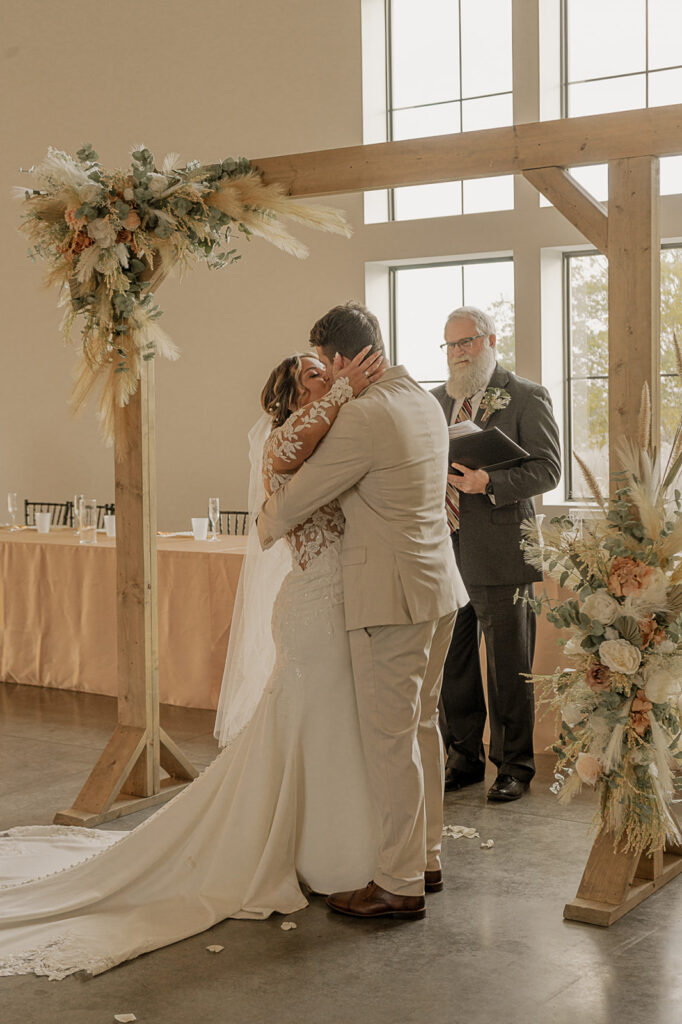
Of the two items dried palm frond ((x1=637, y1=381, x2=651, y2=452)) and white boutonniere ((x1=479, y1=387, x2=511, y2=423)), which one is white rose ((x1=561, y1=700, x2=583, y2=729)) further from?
white boutonniere ((x1=479, y1=387, x2=511, y2=423))

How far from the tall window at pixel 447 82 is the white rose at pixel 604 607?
5.72m

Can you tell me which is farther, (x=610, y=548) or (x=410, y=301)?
(x=410, y=301)

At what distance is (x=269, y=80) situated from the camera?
885 cm

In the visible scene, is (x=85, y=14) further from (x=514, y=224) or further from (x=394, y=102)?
(x=514, y=224)

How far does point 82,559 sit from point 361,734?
11.1ft

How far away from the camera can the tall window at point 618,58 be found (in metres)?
7.95

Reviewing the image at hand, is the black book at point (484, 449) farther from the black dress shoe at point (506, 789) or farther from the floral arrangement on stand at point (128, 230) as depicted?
the black dress shoe at point (506, 789)

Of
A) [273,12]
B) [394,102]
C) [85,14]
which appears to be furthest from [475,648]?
[85,14]

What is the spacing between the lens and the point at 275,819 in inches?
131

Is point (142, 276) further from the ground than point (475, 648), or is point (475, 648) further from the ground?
point (142, 276)

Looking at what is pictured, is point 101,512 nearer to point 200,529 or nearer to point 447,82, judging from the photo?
point 200,529

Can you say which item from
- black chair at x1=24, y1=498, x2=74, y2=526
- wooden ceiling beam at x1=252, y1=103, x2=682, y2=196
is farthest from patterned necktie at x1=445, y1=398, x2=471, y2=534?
black chair at x1=24, y1=498, x2=74, y2=526

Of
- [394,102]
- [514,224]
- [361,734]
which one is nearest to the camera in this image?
[361,734]

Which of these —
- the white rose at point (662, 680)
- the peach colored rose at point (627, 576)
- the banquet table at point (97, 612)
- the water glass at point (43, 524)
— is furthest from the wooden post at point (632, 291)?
the water glass at point (43, 524)
